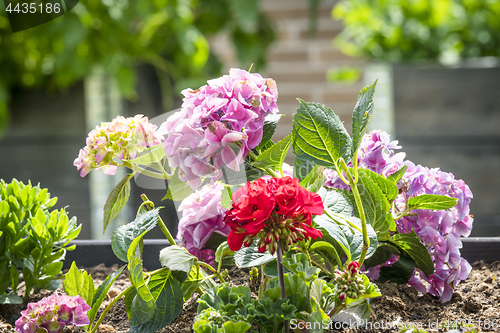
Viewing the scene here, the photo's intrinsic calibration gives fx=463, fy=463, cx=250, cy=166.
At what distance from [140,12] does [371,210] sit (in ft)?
4.95

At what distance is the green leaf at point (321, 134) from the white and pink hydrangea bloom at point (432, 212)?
0.45 ft

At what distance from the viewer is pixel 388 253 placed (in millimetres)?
688

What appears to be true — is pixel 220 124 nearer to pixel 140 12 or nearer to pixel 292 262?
pixel 292 262

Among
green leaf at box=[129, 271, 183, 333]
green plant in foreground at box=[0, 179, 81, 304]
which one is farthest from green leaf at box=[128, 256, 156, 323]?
green plant in foreground at box=[0, 179, 81, 304]

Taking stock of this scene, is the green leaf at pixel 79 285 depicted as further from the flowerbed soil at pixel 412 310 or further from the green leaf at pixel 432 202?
the green leaf at pixel 432 202

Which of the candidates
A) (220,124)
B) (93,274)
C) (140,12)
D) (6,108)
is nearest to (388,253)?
(220,124)

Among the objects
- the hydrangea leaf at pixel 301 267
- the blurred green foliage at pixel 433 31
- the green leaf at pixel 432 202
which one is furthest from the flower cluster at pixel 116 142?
the blurred green foliage at pixel 433 31

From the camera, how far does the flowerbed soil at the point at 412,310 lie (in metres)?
0.62

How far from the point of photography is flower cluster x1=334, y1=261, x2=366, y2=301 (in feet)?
1.67

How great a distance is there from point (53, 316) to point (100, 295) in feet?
0.20

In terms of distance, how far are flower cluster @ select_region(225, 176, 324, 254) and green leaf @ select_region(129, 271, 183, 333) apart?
0.14m

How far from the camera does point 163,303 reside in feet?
1.90

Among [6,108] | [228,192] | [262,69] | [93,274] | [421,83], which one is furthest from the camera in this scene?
[262,69]

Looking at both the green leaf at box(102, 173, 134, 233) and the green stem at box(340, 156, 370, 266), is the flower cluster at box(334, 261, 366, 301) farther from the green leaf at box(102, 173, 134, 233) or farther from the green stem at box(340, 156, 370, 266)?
the green leaf at box(102, 173, 134, 233)
